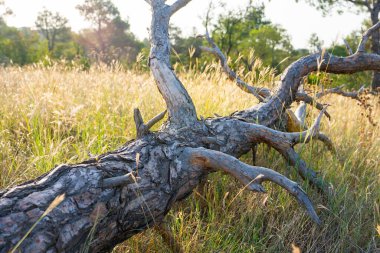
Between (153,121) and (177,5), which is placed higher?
(177,5)

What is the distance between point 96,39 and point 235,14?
27480 mm

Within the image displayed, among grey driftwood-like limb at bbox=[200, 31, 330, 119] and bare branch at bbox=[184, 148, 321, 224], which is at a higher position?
grey driftwood-like limb at bbox=[200, 31, 330, 119]

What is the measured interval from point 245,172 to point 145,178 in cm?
50

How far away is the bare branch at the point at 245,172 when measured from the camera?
1812 mm

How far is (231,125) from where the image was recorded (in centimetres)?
246

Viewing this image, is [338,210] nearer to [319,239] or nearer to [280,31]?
[319,239]

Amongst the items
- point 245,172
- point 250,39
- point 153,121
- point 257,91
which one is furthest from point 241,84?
point 250,39

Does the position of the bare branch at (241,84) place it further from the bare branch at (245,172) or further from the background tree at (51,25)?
the background tree at (51,25)

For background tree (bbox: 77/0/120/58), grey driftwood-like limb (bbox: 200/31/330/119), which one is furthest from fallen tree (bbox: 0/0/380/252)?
background tree (bbox: 77/0/120/58)

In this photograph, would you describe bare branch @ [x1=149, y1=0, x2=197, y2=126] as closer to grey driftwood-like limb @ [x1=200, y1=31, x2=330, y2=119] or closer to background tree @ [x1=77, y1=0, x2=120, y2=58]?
grey driftwood-like limb @ [x1=200, y1=31, x2=330, y2=119]

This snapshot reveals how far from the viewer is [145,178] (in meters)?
1.71

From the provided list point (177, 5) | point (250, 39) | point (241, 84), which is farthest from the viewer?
point (250, 39)

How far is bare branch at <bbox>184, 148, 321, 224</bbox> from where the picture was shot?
5.95ft

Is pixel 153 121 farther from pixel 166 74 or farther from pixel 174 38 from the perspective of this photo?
pixel 174 38
